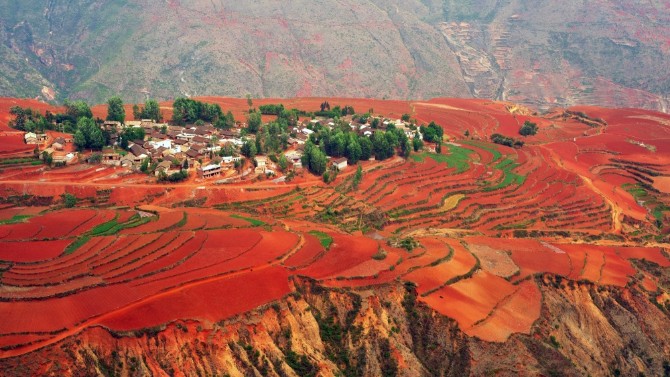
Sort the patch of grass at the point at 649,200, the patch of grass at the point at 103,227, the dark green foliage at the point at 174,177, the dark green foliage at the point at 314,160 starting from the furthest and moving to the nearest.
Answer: the patch of grass at the point at 649,200 < the dark green foliage at the point at 314,160 < the dark green foliage at the point at 174,177 < the patch of grass at the point at 103,227

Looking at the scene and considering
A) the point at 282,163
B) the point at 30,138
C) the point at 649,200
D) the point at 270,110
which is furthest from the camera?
the point at 270,110

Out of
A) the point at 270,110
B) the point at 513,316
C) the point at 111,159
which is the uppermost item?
the point at 270,110

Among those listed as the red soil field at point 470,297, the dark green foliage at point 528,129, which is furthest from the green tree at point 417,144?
the red soil field at point 470,297

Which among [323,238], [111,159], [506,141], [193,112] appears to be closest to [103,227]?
[323,238]

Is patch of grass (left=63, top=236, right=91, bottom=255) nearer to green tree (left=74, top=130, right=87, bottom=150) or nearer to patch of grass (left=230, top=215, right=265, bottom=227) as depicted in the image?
patch of grass (left=230, top=215, right=265, bottom=227)

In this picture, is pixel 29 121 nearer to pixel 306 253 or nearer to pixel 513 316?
pixel 306 253

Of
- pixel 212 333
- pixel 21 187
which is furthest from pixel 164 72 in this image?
pixel 212 333

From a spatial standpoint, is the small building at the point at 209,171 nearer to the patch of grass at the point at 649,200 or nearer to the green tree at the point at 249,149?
the green tree at the point at 249,149
